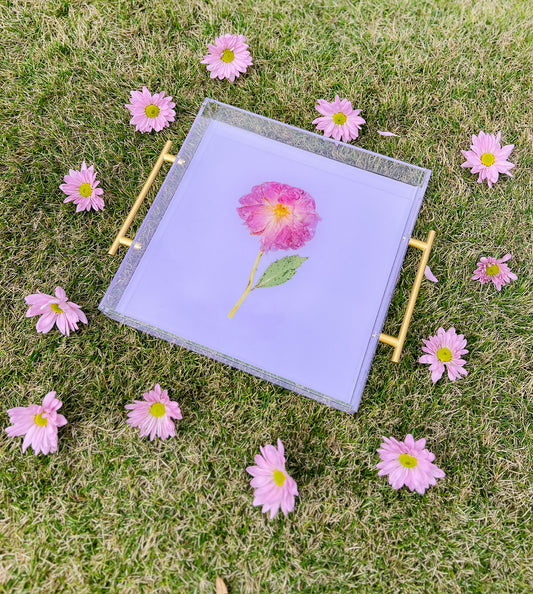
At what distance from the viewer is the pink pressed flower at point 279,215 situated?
1382 mm

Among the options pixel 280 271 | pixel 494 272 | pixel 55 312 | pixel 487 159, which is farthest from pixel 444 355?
pixel 55 312

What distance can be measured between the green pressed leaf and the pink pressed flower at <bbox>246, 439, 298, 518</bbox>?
44 centimetres

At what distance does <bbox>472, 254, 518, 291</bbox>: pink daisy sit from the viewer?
1470 millimetres

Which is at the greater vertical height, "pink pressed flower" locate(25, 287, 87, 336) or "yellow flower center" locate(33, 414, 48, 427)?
"pink pressed flower" locate(25, 287, 87, 336)

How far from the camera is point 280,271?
136 cm

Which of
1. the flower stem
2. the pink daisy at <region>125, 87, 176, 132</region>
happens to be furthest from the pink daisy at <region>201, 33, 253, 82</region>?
the flower stem

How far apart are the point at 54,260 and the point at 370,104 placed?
1.19 meters

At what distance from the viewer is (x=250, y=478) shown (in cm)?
131

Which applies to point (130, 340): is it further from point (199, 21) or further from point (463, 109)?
point (463, 109)

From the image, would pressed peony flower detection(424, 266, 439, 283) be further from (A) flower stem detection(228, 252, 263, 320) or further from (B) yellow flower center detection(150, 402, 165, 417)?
(B) yellow flower center detection(150, 402, 165, 417)

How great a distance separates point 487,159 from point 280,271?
84 cm

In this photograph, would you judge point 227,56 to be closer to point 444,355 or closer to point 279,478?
point 444,355

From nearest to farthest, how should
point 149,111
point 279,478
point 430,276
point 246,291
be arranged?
point 279,478
point 246,291
point 430,276
point 149,111

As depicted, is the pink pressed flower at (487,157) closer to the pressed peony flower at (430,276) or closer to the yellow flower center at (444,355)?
the pressed peony flower at (430,276)
